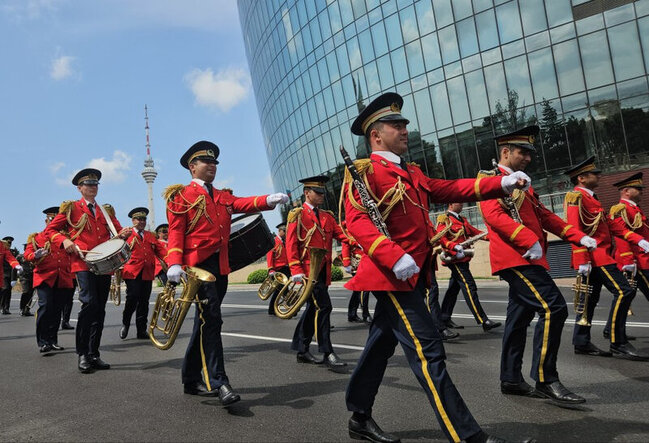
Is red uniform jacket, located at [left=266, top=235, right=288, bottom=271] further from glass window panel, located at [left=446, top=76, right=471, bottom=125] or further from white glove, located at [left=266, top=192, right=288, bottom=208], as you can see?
glass window panel, located at [left=446, top=76, right=471, bottom=125]

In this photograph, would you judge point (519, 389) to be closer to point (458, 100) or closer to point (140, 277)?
point (140, 277)

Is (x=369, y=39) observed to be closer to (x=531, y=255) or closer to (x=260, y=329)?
(x=260, y=329)

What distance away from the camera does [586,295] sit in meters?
6.13

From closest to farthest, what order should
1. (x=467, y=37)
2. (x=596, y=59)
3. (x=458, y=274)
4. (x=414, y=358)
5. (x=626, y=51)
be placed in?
(x=414, y=358) → (x=458, y=274) → (x=626, y=51) → (x=596, y=59) → (x=467, y=37)

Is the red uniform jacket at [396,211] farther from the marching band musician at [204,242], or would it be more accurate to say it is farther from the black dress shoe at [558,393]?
the black dress shoe at [558,393]

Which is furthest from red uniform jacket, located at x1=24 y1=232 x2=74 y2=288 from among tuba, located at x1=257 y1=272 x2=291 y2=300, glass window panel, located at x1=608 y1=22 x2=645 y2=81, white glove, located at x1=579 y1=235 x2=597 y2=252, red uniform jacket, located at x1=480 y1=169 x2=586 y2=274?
glass window panel, located at x1=608 y1=22 x2=645 y2=81

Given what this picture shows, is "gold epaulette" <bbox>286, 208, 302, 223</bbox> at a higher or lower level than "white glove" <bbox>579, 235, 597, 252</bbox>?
higher

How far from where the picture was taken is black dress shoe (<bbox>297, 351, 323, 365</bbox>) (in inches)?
240

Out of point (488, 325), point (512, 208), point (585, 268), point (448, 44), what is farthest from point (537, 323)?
point (448, 44)

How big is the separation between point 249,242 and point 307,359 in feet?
5.18

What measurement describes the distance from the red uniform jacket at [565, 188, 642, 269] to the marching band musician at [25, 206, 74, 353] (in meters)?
6.90

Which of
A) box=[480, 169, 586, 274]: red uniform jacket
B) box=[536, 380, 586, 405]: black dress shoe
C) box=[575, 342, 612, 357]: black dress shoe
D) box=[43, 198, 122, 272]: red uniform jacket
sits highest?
box=[43, 198, 122, 272]: red uniform jacket

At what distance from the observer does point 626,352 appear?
18.6 feet

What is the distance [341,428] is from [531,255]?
83.7 inches
